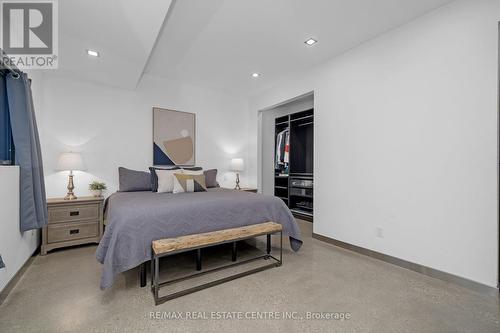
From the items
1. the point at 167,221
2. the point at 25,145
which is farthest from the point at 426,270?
the point at 25,145

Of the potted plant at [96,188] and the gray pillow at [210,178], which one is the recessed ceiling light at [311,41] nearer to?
the gray pillow at [210,178]

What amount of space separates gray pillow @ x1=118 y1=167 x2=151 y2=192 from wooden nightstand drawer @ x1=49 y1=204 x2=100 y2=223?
0.46 metres

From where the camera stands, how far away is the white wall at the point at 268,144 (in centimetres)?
499

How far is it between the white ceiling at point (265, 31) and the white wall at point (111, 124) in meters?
0.58

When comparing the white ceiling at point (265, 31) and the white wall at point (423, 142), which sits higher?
the white ceiling at point (265, 31)

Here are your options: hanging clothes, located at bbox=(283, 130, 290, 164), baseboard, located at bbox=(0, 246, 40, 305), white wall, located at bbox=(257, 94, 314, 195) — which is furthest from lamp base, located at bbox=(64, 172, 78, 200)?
Result: hanging clothes, located at bbox=(283, 130, 290, 164)

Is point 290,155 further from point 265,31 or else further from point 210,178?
point 265,31

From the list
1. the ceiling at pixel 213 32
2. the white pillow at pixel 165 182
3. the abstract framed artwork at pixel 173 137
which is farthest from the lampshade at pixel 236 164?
the ceiling at pixel 213 32

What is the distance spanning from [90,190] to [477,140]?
4.66 m

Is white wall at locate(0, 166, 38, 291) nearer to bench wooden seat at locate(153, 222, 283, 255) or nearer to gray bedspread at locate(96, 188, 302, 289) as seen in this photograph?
gray bedspread at locate(96, 188, 302, 289)

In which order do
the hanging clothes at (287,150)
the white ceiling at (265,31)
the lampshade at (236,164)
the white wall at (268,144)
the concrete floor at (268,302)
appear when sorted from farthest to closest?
the white wall at (268,144) → the hanging clothes at (287,150) → the lampshade at (236,164) → the white ceiling at (265,31) → the concrete floor at (268,302)

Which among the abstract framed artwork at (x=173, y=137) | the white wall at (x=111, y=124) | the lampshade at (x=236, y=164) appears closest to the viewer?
the white wall at (x=111, y=124)

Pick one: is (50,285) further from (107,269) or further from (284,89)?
(284,89)

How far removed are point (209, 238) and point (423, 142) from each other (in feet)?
7.73
